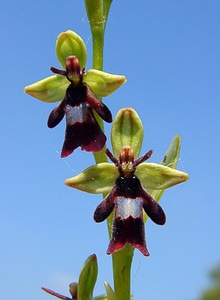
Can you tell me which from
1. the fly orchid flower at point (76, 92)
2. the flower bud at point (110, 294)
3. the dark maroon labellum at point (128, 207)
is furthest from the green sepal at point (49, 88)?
the flower bud at point (110, 294)

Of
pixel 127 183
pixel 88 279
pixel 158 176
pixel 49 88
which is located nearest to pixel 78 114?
pixel 49 88

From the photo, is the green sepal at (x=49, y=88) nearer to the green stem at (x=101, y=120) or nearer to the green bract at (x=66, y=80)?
the green bract at (x=66, y=80)

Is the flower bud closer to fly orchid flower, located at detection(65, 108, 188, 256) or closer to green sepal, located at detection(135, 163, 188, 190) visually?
fly orchid flower, located at detection(65, 108, 188, 256)

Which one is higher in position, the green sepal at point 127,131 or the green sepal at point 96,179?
the green sepal at point 127,131

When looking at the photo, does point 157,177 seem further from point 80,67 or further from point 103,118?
point 80,67

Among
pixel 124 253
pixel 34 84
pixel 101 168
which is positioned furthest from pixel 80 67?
pixel 124 253

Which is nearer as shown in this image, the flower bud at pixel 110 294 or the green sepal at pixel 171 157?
the flower bud at pixel 110 294
